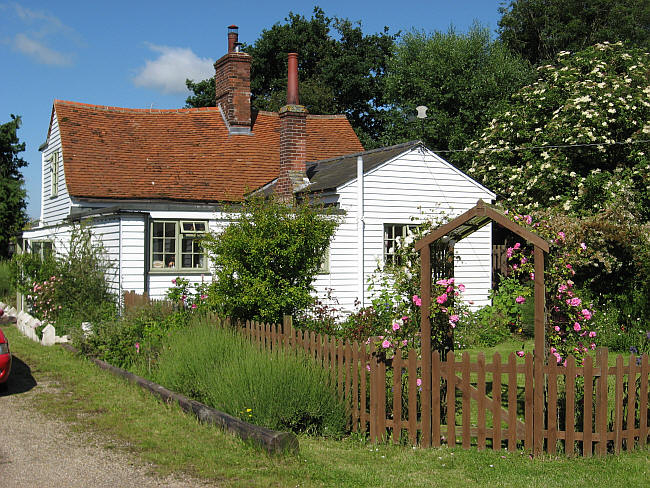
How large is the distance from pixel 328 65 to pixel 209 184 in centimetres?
2167

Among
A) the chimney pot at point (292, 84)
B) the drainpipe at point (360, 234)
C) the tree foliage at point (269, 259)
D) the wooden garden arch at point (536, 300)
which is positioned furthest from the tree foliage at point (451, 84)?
the wooden garden arch at point (536, 300)

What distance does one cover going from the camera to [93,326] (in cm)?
1247

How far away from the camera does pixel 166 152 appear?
20438mm

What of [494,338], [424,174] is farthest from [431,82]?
[494,338]

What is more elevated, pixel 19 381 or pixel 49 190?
pixel 49 190

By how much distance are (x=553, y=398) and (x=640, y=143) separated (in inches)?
586

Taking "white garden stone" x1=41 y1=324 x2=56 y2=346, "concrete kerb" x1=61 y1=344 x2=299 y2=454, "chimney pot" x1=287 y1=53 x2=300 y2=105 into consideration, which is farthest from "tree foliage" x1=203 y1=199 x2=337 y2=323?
"chimney pot" x1=287 y1=53 x2=300 y2=105

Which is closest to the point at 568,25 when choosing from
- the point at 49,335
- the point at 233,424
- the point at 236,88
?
the point at 236,88

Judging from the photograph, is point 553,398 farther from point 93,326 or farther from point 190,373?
point 93,326

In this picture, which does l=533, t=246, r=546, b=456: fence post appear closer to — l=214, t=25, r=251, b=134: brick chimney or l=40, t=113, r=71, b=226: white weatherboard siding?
l=40, t=113, r=71, b=226: white weatherboard siding

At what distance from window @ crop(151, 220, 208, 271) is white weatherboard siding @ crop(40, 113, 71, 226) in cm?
419

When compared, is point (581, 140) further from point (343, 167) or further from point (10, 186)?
point (10, 186)

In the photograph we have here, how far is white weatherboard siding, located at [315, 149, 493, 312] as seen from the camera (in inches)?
634

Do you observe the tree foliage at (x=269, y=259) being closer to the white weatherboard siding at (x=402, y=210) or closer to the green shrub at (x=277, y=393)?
the green shrub at (x=277, y=393)
